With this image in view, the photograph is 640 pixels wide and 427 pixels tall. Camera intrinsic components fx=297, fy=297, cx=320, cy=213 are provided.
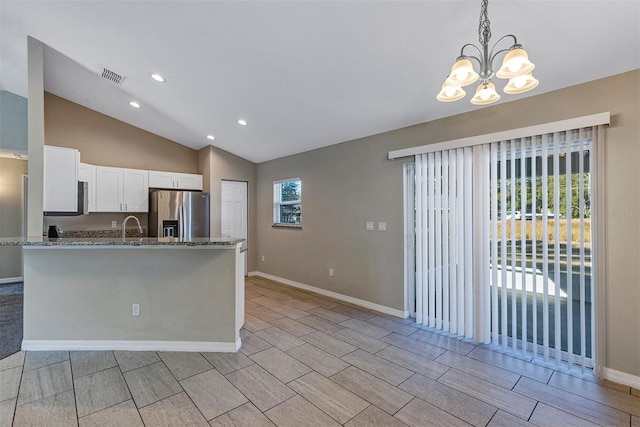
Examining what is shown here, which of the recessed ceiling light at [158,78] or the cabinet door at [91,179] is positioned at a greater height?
the recessed ceiling light at [158,78]

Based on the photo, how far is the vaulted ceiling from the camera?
2061 mm

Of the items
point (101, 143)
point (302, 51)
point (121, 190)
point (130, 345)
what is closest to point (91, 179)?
point (121, 190)

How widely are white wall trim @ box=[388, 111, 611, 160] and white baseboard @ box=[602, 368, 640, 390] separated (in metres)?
1.98

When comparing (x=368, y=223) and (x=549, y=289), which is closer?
(x=549, y=289)

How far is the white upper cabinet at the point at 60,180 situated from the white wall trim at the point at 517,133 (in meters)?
4.18

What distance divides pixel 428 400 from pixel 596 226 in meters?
1.95

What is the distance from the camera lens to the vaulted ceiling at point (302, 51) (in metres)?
2.06

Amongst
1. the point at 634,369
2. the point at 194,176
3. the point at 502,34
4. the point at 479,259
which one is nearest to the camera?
the point at 502,34

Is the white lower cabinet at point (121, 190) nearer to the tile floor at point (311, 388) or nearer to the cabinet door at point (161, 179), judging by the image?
the cabinet door at point (161, 179)

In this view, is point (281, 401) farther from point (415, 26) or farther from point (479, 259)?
point (415, 26)

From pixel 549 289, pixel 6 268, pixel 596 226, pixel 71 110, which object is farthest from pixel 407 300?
pixel 6 268

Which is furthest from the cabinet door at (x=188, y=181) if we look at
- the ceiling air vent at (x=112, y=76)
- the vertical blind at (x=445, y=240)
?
the vertical blind at (x=445, y=240)

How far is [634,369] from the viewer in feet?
7.57

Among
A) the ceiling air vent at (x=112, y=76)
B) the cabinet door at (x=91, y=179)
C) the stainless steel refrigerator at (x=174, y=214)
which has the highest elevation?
the ceiling air vent at (x=112, y=76)
